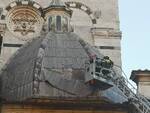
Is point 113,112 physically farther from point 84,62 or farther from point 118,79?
point 84,62

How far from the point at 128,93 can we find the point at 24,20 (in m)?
6.30

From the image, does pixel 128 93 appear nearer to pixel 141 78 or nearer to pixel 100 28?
pixel 141 78

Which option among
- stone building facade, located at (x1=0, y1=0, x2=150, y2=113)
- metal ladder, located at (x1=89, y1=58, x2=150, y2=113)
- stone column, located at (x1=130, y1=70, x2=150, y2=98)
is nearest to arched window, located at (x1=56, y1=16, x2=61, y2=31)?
stone building facade, located at (x1=0, y1=0, x2=150, y2=113)

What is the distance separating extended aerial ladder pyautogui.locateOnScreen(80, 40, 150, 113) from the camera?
43.0 feet

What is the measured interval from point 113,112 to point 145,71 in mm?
3065

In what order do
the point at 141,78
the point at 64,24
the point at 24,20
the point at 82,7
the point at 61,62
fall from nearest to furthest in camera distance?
the point at 61,62
the point at 141,78
the point at 64,24
the point at 24,20
the point at 82,7

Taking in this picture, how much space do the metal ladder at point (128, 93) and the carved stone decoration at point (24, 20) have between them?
5.37 m

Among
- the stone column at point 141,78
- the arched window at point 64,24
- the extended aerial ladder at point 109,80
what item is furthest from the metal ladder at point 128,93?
the arched window at point 64,24

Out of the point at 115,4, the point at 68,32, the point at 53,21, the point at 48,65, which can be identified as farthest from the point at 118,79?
the point at 115,4

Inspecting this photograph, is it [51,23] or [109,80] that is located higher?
[51,23]

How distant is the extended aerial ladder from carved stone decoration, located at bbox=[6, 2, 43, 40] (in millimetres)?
5011

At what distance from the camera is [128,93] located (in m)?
13.6

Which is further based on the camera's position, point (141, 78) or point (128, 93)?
point (141, 78)

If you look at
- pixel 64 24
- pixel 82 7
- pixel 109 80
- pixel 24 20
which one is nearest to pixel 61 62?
pixel 109 80
